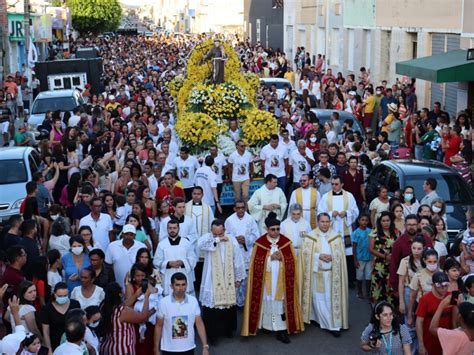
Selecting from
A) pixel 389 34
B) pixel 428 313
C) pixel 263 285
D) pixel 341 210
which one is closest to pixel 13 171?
pixel 341 210

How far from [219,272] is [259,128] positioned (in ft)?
22.5

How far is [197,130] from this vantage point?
17031 millimetres

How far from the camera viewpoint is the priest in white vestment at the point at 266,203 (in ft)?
43.2

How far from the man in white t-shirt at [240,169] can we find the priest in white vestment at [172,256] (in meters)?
5.60

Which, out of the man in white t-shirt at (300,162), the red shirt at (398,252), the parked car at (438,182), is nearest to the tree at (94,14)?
the man in white t-shirt at (300,162)

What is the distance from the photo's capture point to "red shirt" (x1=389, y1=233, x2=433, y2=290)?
10.6 m

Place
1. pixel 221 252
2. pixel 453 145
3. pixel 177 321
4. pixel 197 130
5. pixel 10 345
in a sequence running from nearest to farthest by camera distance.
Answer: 1. pixel 10 345
2. pixel 177 321
3. pixel 221 252
4. pixel 197 130
5. pixel 453 145

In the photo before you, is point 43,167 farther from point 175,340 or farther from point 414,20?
point 414,20

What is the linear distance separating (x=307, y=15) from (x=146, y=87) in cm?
2138

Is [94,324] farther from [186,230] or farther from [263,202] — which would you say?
[263,202]

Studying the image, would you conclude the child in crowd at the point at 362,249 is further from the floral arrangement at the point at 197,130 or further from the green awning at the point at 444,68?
the green awning at the point at 444,68

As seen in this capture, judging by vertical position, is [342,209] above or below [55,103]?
above

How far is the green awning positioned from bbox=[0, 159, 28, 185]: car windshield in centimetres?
997

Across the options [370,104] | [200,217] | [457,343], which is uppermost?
[457,343]
